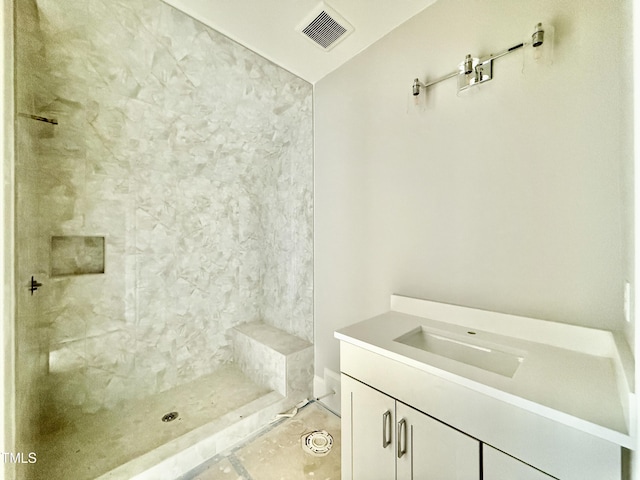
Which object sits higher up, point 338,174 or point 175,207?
point 338,174

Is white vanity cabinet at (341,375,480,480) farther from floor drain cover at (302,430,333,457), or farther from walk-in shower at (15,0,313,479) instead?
walk-in shower at (15,0,313,479)

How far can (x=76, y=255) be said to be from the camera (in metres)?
1.83

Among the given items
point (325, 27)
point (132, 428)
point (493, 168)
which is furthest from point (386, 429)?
point (325, 27)

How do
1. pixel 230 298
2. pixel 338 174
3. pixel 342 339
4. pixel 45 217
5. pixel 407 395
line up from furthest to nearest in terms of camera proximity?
1. pixel 230 298
2. pixel 338 174
3. pixel 45 217
4. pixel 342 339
5. pixel 407 395

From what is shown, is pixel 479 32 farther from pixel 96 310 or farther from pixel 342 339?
pixel 96 310

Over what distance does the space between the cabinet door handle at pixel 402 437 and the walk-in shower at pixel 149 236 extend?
3.93 feet

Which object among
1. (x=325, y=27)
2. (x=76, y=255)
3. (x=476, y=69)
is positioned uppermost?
(x=325, y=27)

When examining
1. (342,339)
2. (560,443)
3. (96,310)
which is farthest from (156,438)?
(560,443)

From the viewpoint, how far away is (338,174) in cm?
206

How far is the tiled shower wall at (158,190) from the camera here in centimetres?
159

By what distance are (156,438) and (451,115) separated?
8.95ft

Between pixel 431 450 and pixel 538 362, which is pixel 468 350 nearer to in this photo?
pixel 538 362

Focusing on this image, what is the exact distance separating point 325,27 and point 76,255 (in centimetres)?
232

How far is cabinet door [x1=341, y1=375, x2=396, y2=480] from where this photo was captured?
111 centimetres
